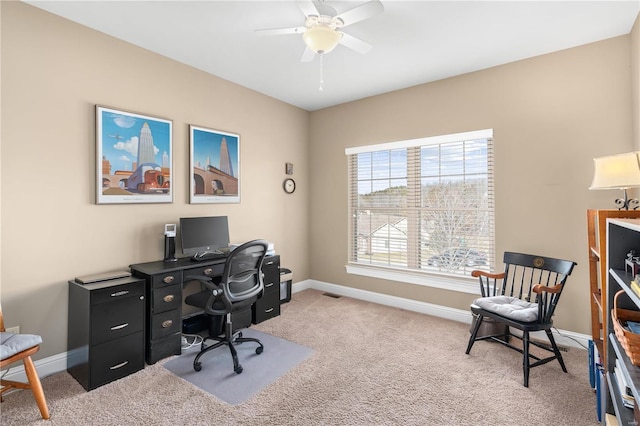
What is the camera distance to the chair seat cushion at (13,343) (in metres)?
1.81

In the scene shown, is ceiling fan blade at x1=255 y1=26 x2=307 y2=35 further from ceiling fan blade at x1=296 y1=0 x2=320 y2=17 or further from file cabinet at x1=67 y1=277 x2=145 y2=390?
file cabinet at x1=67 y1=277 x2=145 y2=390

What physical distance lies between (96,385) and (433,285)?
3408 millimetres

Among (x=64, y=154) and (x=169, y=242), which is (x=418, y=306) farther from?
(x=64, y=154)

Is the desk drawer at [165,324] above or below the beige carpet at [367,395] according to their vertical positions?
above

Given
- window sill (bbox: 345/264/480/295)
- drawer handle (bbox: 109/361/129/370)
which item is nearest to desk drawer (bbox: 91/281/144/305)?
drawer handle (bbox: 109/361/129/370)

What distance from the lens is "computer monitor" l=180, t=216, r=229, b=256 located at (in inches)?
124

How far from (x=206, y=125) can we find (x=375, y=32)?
6.81 ft

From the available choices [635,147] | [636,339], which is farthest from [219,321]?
[635,147]

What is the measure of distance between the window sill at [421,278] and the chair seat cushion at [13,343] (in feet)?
11.3

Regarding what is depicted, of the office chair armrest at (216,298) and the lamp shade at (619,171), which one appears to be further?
the office chair armrest at (216,298)

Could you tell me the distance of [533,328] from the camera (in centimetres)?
232

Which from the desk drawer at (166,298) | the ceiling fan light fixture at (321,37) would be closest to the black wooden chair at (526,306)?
the ceiling fan light fixture at (321,37)

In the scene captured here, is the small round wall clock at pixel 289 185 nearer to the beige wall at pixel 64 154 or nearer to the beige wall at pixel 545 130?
the beige wall at pixel 64 154

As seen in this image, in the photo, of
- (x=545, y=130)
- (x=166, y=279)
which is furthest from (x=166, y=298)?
(x=545, y=130)
